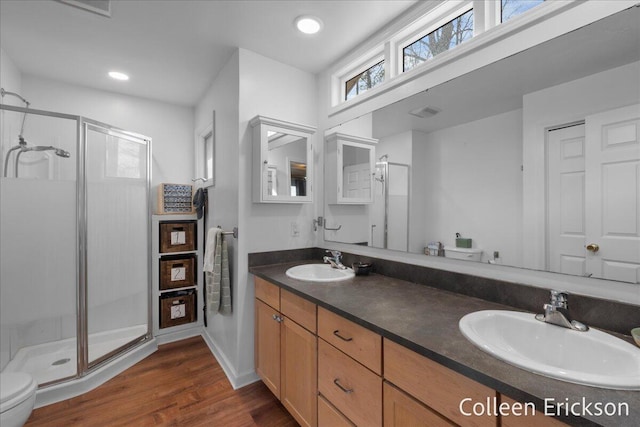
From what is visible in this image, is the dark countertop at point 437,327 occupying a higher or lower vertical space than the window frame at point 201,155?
lower

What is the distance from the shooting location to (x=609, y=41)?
0.98 meters

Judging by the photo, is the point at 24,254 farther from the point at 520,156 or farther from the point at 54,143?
the point at 520,156

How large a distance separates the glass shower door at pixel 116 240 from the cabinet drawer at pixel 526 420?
268cm

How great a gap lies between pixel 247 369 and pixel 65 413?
1127 mm

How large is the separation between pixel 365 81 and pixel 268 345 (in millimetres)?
1978

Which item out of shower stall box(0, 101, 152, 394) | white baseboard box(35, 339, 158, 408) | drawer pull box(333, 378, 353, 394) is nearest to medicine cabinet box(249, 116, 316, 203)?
drawer pull box(333, 378, 353, 394)

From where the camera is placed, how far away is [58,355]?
7.30ft

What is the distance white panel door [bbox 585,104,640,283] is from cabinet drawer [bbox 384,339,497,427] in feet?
2.26

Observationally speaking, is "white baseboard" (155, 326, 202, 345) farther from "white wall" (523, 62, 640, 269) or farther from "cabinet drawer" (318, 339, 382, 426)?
"white wall" (523, 62, 640, 269)

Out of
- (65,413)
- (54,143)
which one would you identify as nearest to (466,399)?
(65,413)

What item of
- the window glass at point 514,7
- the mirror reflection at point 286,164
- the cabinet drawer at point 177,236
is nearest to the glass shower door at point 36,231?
the cabinet drawer at point 177,236

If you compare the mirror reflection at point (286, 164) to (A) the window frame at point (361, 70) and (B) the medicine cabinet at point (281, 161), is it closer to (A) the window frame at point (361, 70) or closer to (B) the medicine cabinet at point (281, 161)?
(B) the medicine cabinet at point (281, 161)

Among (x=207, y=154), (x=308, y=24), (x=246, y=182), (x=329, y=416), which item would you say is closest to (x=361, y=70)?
(x=308, y=24)

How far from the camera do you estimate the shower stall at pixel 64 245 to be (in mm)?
1928
